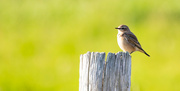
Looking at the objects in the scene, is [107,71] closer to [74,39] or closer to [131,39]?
[131,39]

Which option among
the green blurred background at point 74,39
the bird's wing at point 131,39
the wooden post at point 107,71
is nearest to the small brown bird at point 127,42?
the bird's wing at point 131,39

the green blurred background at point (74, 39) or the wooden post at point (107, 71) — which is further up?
the green blurred background at point (74, 39)

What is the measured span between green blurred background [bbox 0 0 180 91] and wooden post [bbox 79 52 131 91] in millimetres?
3244

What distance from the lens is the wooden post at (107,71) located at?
4.45m

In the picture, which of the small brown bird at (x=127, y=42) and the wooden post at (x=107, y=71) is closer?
the wooden post at (x=107, y=71)

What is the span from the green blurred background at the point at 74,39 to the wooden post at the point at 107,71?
324cm

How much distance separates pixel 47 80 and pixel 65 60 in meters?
1.19

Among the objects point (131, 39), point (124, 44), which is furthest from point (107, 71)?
point (131, 39)

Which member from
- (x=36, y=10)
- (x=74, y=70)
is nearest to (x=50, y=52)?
(x=74, y=70)

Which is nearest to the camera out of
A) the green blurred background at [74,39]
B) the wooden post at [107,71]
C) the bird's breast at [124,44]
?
the wooden post at [107,71]

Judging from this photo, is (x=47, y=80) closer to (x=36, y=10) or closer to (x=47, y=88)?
(x=47, y=88)

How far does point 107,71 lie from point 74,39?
23.7ft

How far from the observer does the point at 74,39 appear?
11.7 metres

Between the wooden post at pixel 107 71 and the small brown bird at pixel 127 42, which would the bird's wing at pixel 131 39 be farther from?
the wooden post at pixel 107 71
